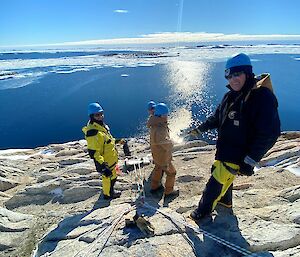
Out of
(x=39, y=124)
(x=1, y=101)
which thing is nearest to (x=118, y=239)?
(x=39, y=124)

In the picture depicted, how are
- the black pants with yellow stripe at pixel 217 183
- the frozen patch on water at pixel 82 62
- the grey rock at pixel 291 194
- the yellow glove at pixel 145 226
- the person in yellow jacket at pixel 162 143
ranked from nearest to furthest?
the yellow glove at pixel 145 226, the black pants with yellow stripe at pixel 217 183, the grey rock at pixel 291 194, the person in yellow jacket at pixel 162 143, the frozen patch on water at pixel 82 62

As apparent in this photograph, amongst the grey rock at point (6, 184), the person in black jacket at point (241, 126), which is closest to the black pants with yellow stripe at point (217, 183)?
the person in black jacket at point (241, 126)

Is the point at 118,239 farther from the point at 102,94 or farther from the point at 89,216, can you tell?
the point at 102,94

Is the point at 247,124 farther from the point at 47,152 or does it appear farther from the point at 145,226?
the point at 47,152

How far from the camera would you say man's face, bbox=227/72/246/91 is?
3.33 metres

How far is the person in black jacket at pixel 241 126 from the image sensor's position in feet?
10.5

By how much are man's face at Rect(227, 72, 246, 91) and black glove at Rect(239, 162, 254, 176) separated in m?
0.85

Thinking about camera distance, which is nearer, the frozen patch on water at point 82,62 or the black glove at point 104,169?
the black glove at point 104,169

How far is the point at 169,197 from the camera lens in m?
5.67

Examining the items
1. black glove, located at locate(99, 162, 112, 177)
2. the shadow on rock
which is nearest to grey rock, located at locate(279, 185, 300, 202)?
the shadow on rock

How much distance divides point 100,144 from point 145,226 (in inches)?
78.4

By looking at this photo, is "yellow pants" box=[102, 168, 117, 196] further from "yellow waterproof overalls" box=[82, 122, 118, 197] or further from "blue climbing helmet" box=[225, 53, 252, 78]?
"blue climbing helmet" box=[225, 53, 252, 78]

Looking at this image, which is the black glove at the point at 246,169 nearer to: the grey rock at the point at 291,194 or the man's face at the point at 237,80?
the man's face at the point at 237,80

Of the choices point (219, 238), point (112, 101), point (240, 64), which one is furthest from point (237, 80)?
point (112, 101)
